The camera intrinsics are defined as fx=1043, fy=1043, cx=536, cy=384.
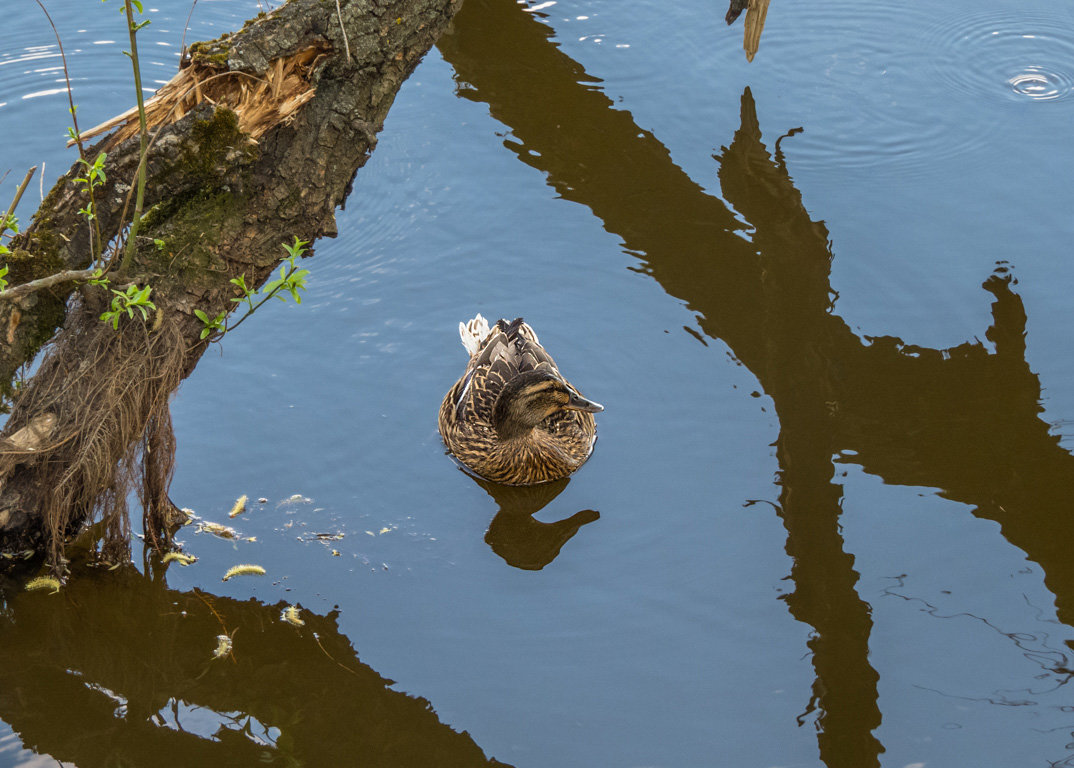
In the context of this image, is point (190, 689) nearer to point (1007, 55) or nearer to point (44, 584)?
point (44, 584)

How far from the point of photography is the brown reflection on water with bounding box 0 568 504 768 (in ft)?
13.7

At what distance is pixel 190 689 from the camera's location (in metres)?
4.39

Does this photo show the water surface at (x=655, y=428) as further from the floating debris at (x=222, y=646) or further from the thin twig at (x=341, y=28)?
the thin twig at (x=341, y=28)

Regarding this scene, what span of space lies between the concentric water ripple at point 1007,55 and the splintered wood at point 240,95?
5.73 m

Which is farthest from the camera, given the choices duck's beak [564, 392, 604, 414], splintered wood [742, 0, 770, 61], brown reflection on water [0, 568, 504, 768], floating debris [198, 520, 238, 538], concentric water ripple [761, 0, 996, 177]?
concentric water ripple [761, 0, 996, 177]

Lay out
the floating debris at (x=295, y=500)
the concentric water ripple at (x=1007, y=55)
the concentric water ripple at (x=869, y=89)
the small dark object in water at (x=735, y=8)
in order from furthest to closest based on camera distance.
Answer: the concentric water ripple at (x=1007, y=55) < the concentric water ripple at (x=869, y=89) < the small dark object in water at (x=735, y=8) < the floating debris at (x=295, y=500)

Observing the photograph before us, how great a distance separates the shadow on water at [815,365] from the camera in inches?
191

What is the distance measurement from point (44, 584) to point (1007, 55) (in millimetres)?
7878

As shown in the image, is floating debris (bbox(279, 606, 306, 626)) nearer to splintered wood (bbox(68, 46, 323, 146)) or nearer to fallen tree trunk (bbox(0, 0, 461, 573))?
fallen tree trunk (bbox(0, 0, 461, 573))

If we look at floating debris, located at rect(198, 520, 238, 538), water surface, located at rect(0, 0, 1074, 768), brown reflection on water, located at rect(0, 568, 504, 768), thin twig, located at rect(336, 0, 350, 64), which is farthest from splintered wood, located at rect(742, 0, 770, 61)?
brown reflection on water, located at rect(0, 568, 504, 768)

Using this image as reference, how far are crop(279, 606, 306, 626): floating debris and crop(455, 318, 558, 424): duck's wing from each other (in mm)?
1560

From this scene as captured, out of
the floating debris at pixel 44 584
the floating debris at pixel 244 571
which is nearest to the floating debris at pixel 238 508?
the floating debris at pixel 244 571

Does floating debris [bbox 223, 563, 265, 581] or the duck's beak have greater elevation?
the duck's beak

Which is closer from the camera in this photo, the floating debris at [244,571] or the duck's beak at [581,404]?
the floating debris at [244,571]
